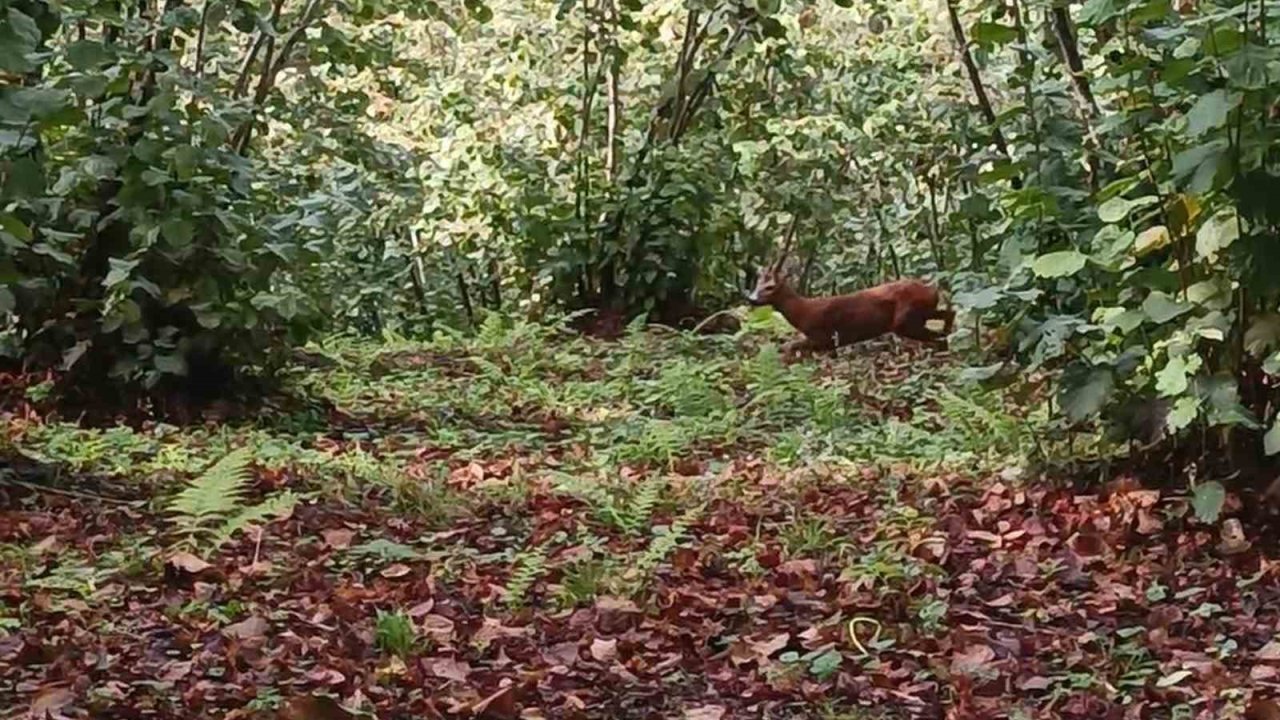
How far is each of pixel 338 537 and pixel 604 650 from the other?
128 centimetres

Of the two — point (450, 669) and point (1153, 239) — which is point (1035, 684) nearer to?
point (450, 669)

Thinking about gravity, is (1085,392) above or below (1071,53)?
below

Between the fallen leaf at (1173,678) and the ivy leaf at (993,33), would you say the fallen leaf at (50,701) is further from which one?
the ivy leaf at (993,33)

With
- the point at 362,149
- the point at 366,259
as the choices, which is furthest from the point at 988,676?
the point at 366,259

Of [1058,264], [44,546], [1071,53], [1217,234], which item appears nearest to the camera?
[1217,234]

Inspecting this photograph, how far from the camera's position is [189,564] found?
392cm

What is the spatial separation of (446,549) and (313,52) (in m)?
4.83

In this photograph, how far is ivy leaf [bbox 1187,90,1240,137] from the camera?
12.1 feet

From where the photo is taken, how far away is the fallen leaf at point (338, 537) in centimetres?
438

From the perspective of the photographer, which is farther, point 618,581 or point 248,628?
point 618,581

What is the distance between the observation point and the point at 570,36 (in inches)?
486

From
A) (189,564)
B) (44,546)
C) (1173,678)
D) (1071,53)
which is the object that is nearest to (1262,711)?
(1173,678)

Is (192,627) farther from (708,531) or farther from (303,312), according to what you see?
(303,312)

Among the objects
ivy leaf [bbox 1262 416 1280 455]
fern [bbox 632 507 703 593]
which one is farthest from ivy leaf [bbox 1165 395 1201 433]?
fern [bbox 632 507 703 593]
